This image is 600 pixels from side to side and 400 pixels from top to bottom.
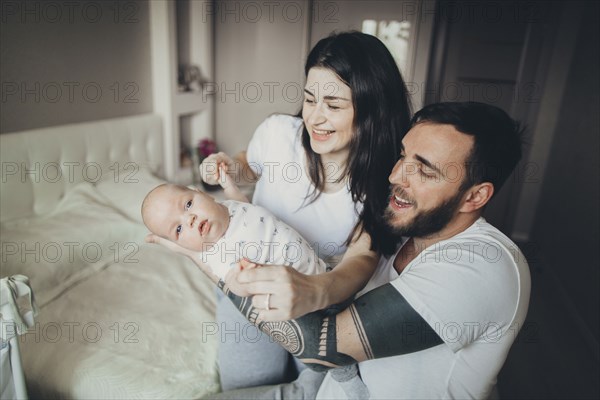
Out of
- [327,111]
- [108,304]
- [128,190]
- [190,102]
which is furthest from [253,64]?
[327,111]

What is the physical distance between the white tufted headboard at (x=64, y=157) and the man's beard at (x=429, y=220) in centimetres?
173

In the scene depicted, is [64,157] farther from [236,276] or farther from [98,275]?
[236,276]

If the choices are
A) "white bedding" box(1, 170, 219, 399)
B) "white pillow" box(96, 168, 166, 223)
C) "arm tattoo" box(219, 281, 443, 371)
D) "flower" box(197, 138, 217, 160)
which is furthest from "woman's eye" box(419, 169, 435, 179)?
"flower" box(197, 138, 217, 160)

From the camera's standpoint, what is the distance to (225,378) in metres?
1.32

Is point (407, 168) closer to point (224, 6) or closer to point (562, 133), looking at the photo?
point (224, 6)

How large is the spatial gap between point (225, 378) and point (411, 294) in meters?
0.76

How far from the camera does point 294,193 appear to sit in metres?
1.28

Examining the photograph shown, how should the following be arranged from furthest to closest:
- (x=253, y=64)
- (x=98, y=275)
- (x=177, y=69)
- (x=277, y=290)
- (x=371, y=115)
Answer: (x=253, y=64) < (x=177, y=69) < (x=98, y=275) < (x=371, y=115) < (x=277, y=290)

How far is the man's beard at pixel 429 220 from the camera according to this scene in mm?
933

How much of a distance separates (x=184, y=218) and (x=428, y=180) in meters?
0.56

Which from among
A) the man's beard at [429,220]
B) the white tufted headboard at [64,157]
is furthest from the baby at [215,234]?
the white tufted headboard at [64,157]

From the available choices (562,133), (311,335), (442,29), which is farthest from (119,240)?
(562,133)

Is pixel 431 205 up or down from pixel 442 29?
down

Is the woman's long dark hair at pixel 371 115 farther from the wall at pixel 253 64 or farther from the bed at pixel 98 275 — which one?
the wall at pixel 253 64
